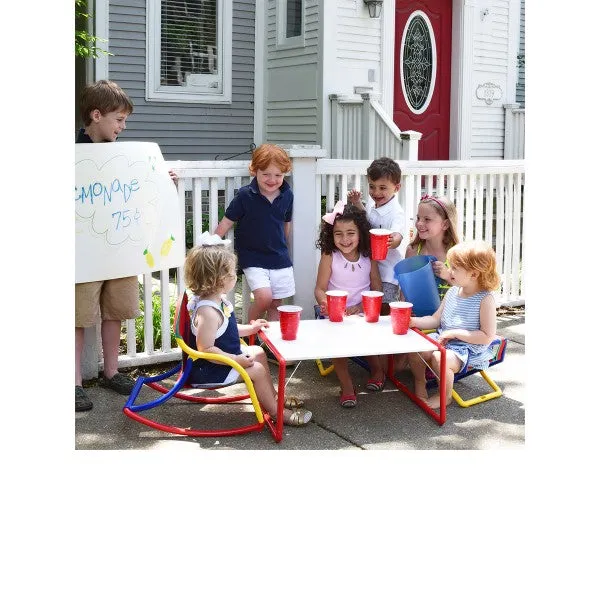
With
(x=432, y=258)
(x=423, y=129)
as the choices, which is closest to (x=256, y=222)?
(x=432, y=258)

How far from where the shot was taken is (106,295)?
462 centimetres

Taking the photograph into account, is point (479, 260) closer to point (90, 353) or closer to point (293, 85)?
point (90, 353)

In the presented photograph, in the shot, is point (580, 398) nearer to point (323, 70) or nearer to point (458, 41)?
point (323, 70)

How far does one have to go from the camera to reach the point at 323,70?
34.9 feet

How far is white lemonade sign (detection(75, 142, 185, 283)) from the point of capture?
4387 mm

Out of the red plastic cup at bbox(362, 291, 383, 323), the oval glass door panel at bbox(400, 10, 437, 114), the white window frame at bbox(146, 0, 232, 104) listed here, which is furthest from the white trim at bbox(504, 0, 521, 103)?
the red plastic cup at bbox(362, 291, 383, 323)

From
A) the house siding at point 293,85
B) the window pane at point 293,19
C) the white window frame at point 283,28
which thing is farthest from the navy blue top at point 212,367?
the window pane at point 293,19

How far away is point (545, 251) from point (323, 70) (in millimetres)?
7718

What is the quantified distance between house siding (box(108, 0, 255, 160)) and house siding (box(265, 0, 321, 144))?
25 cm

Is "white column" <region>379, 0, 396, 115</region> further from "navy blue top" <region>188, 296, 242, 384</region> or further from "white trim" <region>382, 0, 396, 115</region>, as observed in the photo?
"navy blue top" <region>188, 296, 242, 384</region>

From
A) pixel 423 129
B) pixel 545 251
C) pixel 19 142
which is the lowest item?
pixel 545 251

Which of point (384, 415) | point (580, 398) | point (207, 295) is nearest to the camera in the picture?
point (580, 398)

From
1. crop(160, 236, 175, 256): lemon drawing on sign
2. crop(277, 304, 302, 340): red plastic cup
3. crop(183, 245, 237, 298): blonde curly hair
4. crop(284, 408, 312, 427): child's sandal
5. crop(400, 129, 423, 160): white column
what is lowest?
crop(284, 408, 312, 427): child's sandal

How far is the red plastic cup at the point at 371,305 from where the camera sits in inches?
183
